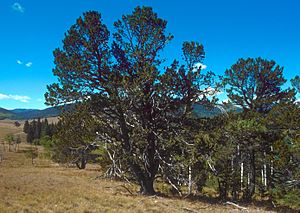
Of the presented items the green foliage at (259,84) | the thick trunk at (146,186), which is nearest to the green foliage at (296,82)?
the green foliage at (259,84)

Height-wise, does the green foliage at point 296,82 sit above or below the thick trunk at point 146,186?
above

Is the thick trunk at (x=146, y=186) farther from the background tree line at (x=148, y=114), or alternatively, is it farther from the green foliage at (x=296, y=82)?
the green foliage at (x=296, y=82)

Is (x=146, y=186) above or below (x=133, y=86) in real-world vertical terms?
below

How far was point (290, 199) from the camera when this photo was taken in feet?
52.8

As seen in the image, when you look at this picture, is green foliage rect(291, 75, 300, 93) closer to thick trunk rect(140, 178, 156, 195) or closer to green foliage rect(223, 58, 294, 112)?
green foliage rect(223, 58, 294, 112)

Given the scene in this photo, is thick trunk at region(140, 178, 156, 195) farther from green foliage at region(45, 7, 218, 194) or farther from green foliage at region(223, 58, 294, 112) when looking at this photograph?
green foliage at region(223, 58, 294, 112)

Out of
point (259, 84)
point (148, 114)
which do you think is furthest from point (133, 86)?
point (259, 84)

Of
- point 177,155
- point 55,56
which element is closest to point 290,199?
point 177,155

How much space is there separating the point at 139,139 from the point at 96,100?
319 centimetres

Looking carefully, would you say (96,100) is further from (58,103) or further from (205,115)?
(205,115)

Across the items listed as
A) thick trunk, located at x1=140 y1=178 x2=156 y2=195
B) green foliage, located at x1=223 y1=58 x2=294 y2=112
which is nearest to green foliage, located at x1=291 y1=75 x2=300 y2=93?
green foliage, located at x1=223 y1=58 x2=294 y2=112

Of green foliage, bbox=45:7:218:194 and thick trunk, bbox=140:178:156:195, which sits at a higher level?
green foliage, bbox=45:7:218:194

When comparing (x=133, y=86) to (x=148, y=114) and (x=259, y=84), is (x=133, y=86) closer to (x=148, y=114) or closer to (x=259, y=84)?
(x=148, y=114)

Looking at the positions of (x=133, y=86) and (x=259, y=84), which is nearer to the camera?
(x=133, y=86)
